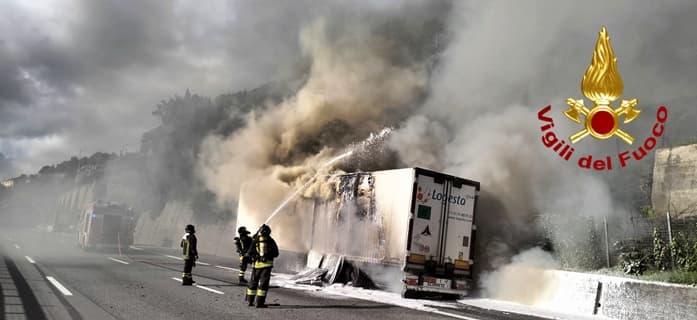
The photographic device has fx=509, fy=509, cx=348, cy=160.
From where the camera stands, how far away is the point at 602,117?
561 inches

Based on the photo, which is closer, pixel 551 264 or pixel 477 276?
pixel 551 264

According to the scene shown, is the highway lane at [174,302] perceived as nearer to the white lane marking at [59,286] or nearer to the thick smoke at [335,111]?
the white lane marking at [59,286]

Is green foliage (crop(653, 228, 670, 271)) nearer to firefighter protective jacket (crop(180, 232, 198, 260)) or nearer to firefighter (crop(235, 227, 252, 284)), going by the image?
firefighter (crop(235, 227, 252, 284))

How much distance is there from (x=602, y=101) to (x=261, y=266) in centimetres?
913

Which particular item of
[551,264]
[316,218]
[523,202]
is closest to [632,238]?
[551,264]

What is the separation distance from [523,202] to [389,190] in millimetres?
5064

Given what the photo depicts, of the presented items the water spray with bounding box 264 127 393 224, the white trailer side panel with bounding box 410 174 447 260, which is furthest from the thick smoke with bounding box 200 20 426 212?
the white trailer side panel with bounding box 410 174 447 260

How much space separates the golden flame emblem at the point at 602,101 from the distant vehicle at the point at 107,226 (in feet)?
71.1

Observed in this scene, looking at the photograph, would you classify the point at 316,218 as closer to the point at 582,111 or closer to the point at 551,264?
the point at 551,264

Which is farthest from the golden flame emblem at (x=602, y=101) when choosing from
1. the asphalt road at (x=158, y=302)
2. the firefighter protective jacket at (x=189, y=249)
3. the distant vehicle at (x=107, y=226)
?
the distant vehicle at (x=107, y=226)

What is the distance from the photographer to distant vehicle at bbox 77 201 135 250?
1012 inches

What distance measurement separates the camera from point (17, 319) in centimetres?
740

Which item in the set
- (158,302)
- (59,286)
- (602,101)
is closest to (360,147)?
(602,101)

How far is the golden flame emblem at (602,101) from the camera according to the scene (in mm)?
11797
